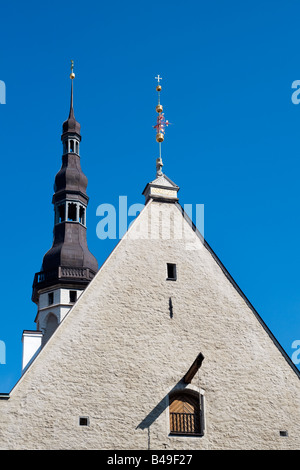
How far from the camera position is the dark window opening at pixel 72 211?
34.4 meters

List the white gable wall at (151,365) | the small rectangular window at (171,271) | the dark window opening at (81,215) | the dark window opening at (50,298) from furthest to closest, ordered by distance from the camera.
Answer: the dark window opening at (81,215) → the dark window opening at (50,298) → the small rectangular window at (171,271) → the white gable wall at (151,365)

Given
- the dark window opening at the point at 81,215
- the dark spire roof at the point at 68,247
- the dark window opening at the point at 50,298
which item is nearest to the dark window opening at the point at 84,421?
the dark spire roof at the point at 68,247

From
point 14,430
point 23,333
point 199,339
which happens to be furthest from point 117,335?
point 23,333

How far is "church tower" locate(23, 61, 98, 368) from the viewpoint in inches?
1328

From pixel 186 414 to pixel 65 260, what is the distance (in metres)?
19.6

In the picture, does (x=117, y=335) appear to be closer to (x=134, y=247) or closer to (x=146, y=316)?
(x=146, y=316)

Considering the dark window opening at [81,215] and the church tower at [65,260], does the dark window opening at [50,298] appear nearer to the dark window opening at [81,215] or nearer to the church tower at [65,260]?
the church tower at [65,260]

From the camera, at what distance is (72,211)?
3450 centimetres

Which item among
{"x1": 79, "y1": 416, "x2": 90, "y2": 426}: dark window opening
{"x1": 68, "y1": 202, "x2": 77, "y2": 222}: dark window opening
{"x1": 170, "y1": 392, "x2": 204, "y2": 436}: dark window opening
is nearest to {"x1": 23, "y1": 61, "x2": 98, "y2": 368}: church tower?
{"x1": 68, "y1": 202, "x2": 77, "y2": 222}: dark window opening

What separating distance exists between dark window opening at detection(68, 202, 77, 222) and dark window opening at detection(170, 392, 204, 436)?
1991cm

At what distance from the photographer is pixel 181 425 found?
15188mm

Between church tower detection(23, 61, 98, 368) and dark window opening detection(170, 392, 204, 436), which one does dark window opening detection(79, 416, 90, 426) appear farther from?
church tower detection(23, 61, 98, 368)

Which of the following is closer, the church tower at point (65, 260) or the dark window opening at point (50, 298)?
the church tower at point (65, 260)

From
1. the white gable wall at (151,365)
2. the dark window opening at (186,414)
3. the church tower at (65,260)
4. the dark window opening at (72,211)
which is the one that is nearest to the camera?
the white gable wall at (151,365)
